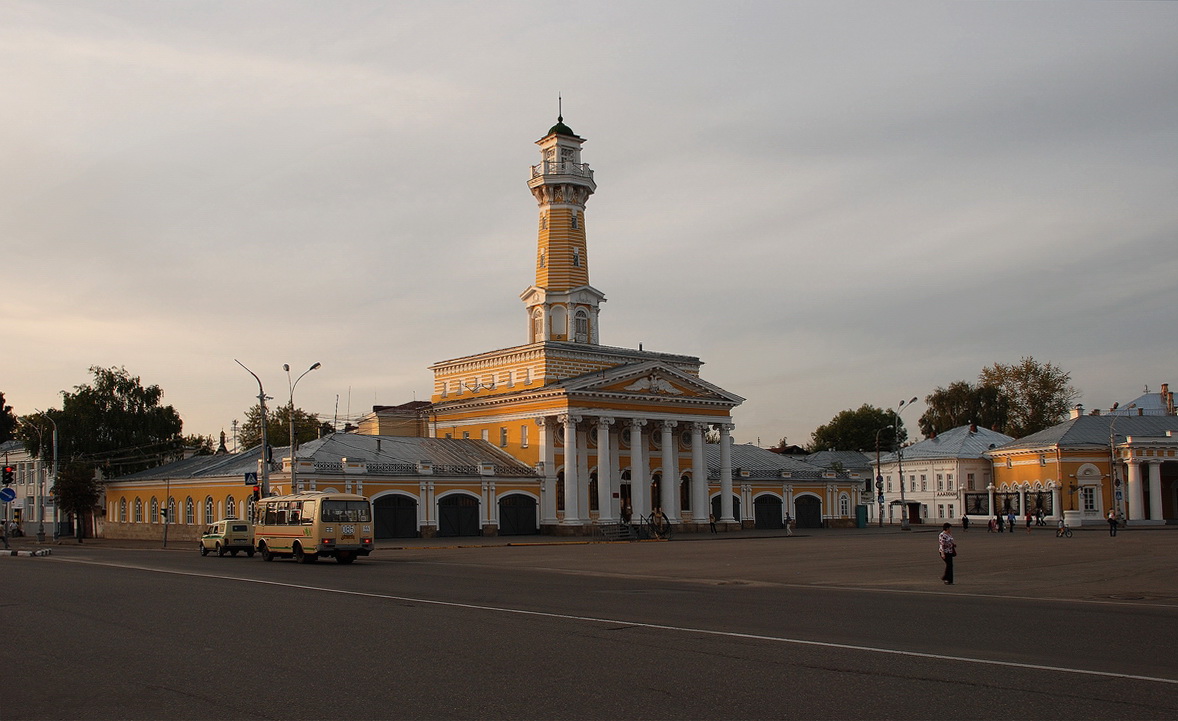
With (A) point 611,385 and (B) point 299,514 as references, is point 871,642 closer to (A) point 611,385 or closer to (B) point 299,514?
(B) point 299,514

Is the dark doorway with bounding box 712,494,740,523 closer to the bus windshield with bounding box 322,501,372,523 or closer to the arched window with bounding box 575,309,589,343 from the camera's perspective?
the arched window with bounding box 575,309,589,343

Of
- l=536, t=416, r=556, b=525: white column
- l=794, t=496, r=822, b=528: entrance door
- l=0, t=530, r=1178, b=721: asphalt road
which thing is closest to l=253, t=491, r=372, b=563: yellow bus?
l=0, t=530, r=1178, b=721: asphalt road

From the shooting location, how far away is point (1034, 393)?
11000cm

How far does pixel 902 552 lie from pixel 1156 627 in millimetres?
25085

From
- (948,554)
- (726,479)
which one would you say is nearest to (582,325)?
(726,479)

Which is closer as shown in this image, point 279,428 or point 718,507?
point 718,507

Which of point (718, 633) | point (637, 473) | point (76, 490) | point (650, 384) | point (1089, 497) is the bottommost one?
point (1089, 497)

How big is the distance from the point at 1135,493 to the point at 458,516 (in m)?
53.8

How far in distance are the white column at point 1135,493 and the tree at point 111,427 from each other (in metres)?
76.3

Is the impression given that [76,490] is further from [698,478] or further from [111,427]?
[698,478]

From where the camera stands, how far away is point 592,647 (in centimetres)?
1432

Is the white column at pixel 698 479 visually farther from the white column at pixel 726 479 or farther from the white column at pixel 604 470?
the white column at pixel 604 470

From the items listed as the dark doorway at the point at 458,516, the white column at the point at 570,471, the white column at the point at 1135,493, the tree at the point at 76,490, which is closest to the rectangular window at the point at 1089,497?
the white column at the point at 1135,493

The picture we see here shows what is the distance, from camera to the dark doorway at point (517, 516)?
67.4m
